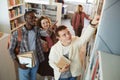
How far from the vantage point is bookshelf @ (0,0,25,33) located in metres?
3.39

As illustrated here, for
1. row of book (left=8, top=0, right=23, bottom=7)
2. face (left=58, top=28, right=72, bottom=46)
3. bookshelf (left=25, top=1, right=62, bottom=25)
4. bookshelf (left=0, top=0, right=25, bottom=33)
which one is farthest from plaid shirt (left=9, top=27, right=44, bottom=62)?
bookshelf (left=25, top=1, right=62, bottom=25)

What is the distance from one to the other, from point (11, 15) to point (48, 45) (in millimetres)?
2143

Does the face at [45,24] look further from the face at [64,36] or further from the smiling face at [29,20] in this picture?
the face at [64,36]

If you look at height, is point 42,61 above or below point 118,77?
below

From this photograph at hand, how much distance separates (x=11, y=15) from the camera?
12.2 feet

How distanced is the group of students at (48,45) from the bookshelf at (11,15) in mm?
1714

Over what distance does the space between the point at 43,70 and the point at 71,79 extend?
0.60 m

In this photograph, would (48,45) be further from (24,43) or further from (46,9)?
(46,9)

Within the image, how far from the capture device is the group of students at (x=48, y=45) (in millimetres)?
1429

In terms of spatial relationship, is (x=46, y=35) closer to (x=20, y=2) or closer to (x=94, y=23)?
(x=94, y=23)

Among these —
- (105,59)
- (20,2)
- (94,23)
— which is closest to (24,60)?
(94,23)

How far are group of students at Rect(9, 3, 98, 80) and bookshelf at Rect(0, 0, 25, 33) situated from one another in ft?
5.62

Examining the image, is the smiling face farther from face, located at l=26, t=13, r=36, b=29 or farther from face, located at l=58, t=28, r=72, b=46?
face, located at l=58, t=28, r=72, b=46

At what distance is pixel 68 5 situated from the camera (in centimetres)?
689
